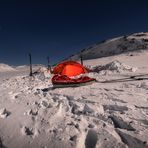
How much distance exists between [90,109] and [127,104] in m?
1.37

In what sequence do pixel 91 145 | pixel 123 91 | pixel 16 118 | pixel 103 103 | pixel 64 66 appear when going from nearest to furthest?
pixel 91 145
pixel 16 118
pixel 103 103
pixel 123 91
pixel 64 66

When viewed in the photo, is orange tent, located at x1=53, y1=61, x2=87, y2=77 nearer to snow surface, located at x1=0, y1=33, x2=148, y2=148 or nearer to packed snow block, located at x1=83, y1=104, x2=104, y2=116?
Result: snow surface, located at x1=0, y1=33, x2=148, y2=148

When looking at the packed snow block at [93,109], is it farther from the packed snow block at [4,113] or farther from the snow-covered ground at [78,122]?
the packed snow block at [4,113]

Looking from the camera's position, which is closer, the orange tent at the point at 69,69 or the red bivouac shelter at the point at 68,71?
the red bivouac shelter at the point at 68,71

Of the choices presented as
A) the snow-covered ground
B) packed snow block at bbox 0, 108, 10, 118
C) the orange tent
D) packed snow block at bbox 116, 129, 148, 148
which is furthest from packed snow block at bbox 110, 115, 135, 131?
the orange tent

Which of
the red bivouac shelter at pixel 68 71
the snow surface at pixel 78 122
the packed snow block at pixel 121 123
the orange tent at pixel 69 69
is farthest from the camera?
the orange tent at pixel 69 69

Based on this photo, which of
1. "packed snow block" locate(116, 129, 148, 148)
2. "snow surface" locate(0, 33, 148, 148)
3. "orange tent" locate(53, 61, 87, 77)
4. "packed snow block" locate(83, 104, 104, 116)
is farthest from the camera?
"orange tent" locate(53, 61, 87, 77)

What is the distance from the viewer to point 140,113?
6367 mm

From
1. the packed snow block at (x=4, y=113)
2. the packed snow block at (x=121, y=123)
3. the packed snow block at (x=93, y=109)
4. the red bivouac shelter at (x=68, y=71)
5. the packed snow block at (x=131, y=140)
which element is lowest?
the packed snow block at (x=131, y=140)


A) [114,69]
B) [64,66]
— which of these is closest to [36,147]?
[64,66]

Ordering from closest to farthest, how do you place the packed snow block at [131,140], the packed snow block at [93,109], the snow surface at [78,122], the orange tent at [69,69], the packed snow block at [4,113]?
the packed snow block at [131,140]
the snow surface at [78,122]
the packed snow block at [93,109]
the packed snow block at [4,113]
the orange tent at [69,69]

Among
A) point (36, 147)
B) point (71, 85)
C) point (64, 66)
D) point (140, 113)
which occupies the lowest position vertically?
point (36, 147)

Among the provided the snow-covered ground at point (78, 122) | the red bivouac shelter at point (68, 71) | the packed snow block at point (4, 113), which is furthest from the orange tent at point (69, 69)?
the packed snow block at point (4, 113)

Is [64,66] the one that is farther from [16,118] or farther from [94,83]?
[16,118]
